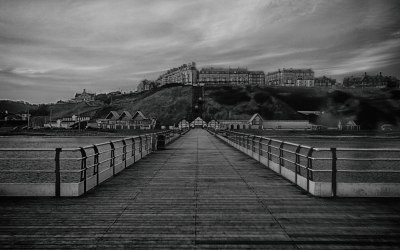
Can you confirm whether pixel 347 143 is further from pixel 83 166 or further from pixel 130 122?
pixel 130 122

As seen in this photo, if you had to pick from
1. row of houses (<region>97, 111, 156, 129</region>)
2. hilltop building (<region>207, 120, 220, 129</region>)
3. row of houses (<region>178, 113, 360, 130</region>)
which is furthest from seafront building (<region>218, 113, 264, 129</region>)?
row of houses (<region>97, 111, 156, 129</region>)

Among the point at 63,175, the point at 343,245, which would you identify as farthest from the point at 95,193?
the point at 63,175

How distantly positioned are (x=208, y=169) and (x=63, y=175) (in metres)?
18.3

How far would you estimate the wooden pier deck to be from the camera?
5.83 m

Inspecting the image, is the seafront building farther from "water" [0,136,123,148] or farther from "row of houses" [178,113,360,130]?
"water" [0,136,123,148]

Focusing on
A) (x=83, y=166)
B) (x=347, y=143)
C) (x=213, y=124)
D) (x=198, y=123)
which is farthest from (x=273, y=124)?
(x=83, y=166)

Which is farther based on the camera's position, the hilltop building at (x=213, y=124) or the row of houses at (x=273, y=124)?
the hilltop building at (x=213, y=124)

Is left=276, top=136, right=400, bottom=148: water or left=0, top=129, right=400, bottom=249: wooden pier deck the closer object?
left=0, top=129, right=400, bottom=249: wooden pier deck

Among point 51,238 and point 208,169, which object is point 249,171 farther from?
point 51,238

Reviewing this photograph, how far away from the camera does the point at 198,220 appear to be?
7.13m

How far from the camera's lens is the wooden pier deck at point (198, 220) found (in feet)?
19.1

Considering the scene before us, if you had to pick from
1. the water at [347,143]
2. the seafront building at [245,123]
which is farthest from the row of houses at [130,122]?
the water at [347,143]

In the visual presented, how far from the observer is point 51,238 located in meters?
5.99

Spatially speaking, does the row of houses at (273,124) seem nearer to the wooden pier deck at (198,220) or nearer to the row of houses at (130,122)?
the row of houses at (130,122)
